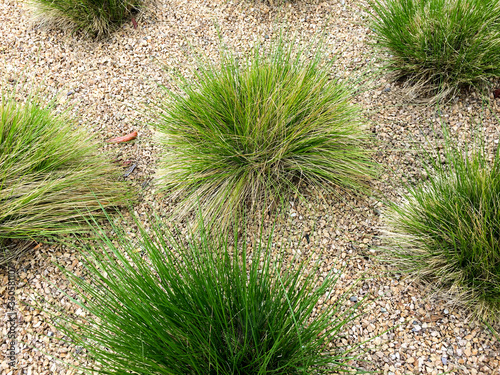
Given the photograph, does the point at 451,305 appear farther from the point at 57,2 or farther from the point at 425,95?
the point at 57,2

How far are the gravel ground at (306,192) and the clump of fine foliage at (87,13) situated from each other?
0.10 metres

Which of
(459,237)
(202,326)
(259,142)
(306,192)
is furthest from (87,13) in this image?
(459,237)

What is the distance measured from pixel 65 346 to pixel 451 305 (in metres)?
1.93

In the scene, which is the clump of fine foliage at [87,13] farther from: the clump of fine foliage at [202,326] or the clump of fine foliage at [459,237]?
the clump of fine foliage at [459,237]

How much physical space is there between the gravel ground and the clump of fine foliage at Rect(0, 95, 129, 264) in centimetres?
17

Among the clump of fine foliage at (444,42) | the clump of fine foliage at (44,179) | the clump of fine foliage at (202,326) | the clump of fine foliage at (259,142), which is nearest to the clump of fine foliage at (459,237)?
the clump of fine foliage at (259,142)

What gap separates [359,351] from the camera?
70.1 inches

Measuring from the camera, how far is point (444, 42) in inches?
98.5

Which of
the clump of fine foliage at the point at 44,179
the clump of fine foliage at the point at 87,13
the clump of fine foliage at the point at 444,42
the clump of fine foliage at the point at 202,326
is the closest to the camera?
the clump of fine foliage at the point at 202,326

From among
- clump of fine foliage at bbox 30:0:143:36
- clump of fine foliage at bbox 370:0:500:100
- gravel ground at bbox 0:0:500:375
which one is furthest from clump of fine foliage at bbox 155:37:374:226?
clump of fine foliage at bbox 30:0:143:36

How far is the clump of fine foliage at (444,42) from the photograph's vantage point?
246 centimetres

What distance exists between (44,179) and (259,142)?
52.5 inches

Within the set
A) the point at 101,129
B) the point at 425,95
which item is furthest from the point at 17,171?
the point at 425,95

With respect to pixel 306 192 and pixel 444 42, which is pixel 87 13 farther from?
pixel 444 42
